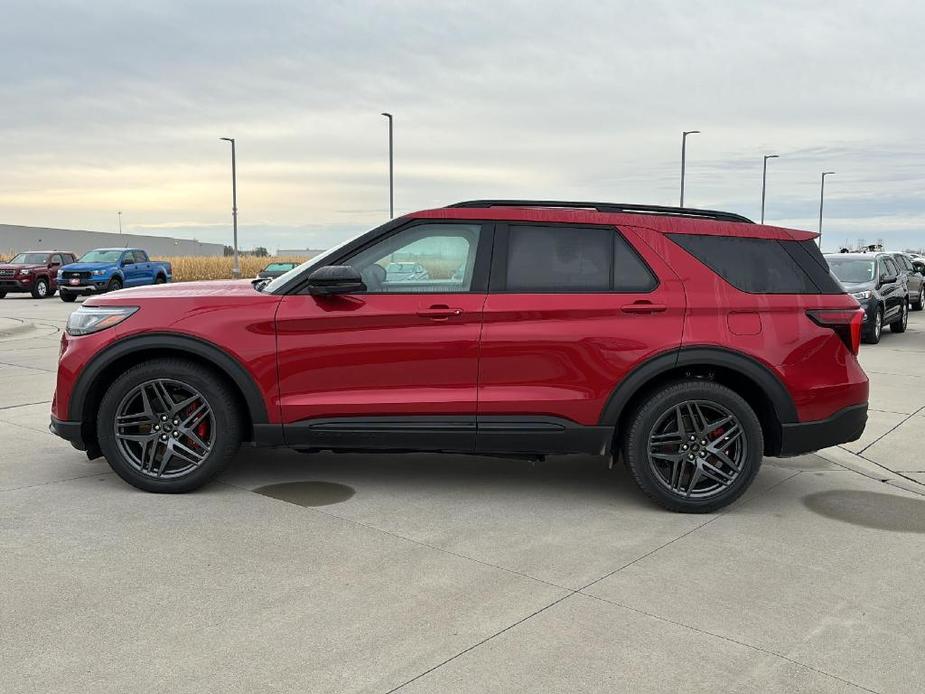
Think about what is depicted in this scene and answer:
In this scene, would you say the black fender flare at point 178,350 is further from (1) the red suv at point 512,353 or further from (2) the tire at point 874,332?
(2) the tire at point 874,332

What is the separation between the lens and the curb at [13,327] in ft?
51.1

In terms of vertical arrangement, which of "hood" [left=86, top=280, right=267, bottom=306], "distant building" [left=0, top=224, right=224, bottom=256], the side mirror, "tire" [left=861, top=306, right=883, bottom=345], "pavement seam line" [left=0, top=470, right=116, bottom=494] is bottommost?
"pavement seam line" [left=0, top=470, right=116, bottom=494]

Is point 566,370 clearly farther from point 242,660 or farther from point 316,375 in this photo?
point 242,660

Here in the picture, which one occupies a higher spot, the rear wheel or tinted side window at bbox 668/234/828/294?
tinted side window at bbox 668/234/828/294

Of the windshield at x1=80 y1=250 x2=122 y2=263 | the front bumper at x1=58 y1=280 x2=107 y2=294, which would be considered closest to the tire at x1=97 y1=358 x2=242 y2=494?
Answer: the front bumper at x1=58 y1=280 x2=107 y2=294

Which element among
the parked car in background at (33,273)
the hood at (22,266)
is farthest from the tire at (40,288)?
the hood at (22,266)

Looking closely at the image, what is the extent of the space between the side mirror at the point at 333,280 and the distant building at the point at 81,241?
87698 millimetres

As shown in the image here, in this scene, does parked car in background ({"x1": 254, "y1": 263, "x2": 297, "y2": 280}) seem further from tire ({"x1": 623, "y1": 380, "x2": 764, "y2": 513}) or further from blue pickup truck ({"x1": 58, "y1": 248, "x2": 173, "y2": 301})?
blue pickup truck ({"x1": 58, "y1": 248, "x2": 173, "y2": 301})

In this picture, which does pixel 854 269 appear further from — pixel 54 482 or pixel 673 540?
pixel 54 482

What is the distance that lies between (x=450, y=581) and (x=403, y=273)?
6.27ft

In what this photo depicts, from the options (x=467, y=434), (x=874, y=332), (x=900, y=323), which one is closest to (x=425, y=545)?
(x=467, y=434)

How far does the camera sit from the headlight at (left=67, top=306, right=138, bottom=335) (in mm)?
5121

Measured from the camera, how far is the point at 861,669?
10.3ft

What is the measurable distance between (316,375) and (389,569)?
4.60 feet
